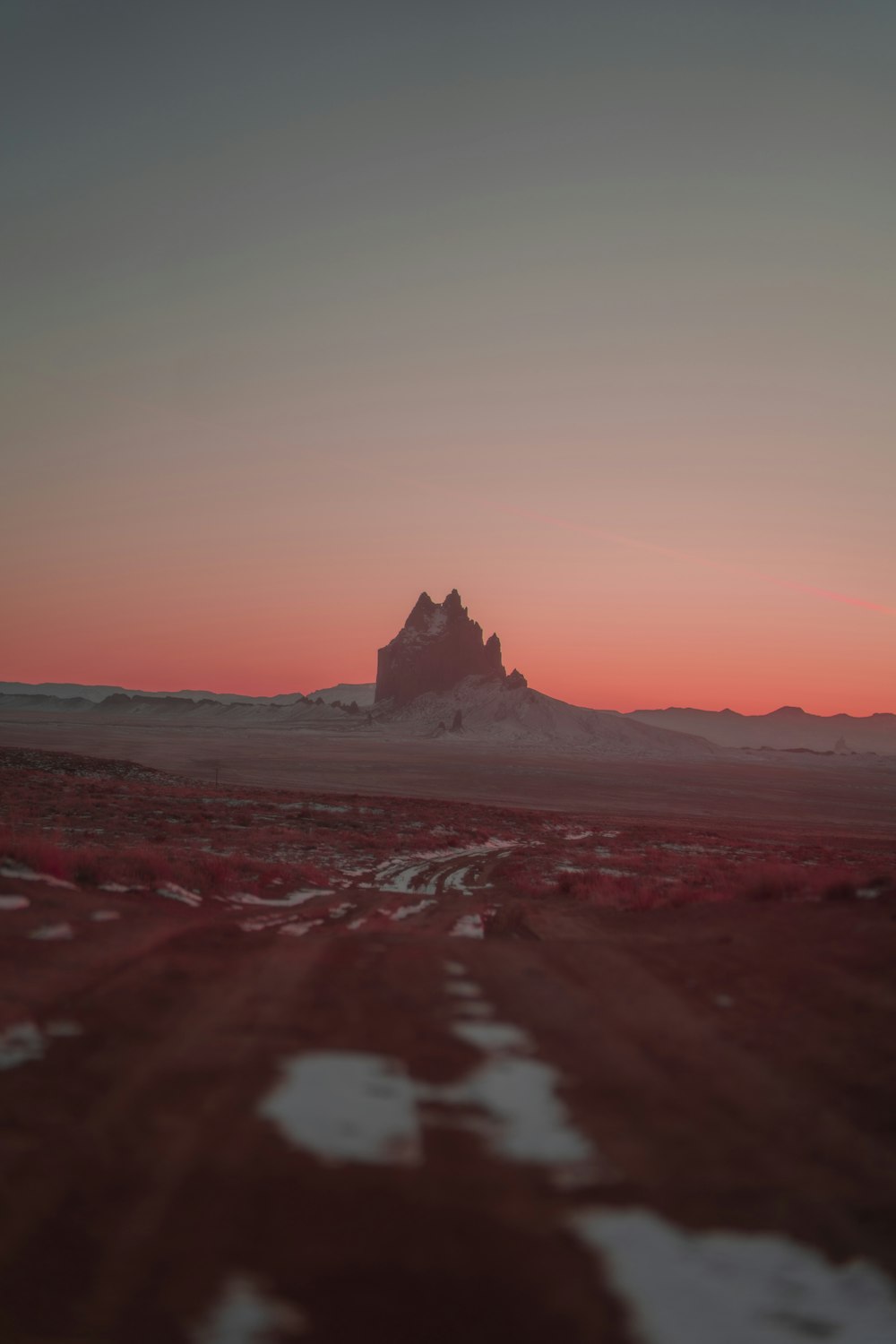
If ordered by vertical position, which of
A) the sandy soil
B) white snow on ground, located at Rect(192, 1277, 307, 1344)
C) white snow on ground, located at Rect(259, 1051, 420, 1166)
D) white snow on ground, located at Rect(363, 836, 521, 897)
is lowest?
the sandy soil

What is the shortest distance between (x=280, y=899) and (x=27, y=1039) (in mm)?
7684

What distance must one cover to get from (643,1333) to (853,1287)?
93cm

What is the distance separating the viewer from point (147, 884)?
1010cm

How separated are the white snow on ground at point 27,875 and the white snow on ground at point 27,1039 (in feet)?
14.0

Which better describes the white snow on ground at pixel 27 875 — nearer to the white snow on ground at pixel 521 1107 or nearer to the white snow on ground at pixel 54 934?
the white snow on ground at pixel 54 934

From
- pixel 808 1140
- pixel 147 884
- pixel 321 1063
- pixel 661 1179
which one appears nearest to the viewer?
pixel 661 1179

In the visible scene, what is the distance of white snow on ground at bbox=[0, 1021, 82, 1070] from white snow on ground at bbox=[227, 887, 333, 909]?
6.08m

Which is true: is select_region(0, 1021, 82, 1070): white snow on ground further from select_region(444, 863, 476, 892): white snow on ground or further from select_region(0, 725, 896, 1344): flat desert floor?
select_region(444, 863, 476, 892): white snow on ground

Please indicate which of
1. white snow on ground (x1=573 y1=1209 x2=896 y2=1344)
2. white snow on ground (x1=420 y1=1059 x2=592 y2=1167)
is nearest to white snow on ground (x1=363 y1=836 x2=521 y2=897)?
white snow on ground (x1=420 y1=1059 x2=592 y2=1167)

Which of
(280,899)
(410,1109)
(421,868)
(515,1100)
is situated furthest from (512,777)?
(410,1109)

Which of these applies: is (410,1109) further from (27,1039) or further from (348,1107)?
(27,1039)

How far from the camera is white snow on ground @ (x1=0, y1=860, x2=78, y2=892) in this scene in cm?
880

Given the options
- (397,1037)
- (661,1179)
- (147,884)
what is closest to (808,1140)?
(661,1179)

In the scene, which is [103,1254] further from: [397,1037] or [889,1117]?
[889,1117]
